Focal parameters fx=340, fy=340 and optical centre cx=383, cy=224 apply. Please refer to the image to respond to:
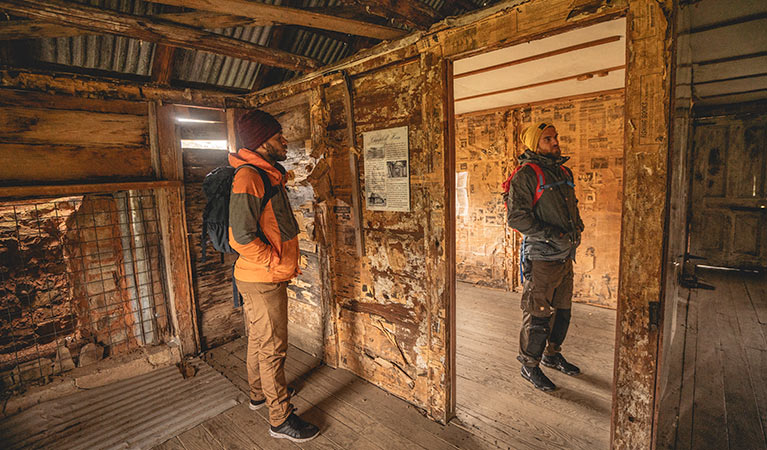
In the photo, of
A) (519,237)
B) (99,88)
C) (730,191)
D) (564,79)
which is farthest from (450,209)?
(730,191)

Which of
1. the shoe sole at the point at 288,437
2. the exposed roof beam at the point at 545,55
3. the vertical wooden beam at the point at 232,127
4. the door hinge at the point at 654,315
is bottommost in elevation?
the shoe sole at the point at 288,437

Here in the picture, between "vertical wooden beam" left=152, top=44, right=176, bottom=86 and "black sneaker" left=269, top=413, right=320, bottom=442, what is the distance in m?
3.14

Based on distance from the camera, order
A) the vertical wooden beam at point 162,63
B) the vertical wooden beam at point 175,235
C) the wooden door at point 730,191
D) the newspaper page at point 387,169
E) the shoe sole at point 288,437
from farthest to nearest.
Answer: the wooden door at point 730,191, the vertical wooden beam at point 175,235, the vertical wooden beam at point 162,63, the newspaper page at point 387,169, the shoe sole at point 288,437

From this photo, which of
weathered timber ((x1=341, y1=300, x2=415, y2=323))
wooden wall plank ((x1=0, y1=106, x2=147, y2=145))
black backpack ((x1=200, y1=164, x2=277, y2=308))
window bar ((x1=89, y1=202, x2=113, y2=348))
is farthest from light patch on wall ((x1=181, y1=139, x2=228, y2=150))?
weathered timber ((x1=341, y1=300, x2=415, y2=323))

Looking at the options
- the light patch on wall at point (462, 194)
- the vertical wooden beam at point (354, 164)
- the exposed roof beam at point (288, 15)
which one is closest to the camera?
the exposed roof beam at point (288, 15)

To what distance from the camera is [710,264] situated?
623 cm

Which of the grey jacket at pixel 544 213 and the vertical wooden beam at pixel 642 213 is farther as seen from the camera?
the grey jacket at pixel 544 213

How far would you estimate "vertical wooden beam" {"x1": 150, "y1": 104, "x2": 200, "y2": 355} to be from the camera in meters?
3.25

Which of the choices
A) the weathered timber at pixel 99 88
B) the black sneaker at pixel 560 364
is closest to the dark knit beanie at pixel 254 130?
the weathered timber at pixel 99 88

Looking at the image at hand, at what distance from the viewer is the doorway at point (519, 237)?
2496mm

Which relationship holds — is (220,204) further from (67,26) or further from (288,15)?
(67,26)

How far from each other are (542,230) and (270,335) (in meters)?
2.11

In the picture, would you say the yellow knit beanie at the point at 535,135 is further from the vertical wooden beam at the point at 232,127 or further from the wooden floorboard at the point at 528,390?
the vertical wooden beam at the point at 232,127

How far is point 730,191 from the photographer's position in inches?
233
